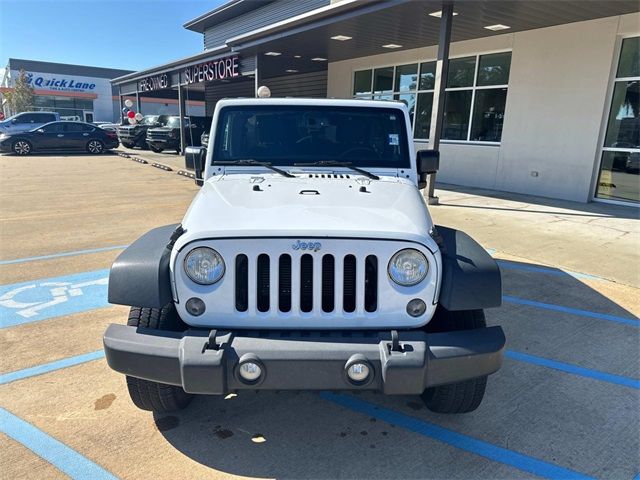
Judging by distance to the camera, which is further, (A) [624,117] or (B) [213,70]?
(B) [213,70]

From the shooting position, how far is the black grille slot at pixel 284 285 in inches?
92.3

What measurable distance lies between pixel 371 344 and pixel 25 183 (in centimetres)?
1327

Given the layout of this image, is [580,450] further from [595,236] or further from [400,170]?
[595,236]

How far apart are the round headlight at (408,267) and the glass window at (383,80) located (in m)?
13.7

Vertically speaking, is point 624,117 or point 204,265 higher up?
point 624,117

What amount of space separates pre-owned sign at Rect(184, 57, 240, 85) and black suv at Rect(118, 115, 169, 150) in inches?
190

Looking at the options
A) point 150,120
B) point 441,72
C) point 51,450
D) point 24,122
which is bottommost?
point 51,450

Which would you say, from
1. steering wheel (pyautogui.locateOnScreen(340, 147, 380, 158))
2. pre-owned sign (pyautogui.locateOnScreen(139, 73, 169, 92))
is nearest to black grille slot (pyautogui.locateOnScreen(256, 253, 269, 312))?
steering wheel (pyautogui.locateOnScreen(340, 147, 380, 158))

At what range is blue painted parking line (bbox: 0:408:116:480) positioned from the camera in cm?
231

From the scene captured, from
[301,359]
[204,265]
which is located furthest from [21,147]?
[301,359]

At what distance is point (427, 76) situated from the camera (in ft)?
44.8

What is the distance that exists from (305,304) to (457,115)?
12.0m

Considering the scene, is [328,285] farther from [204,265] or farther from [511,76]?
[511,76]

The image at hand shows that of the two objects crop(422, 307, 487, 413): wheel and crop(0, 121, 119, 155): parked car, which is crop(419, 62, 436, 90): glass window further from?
crop(0, 121, 119, 155): parked car
